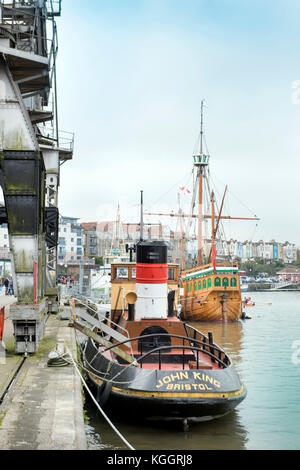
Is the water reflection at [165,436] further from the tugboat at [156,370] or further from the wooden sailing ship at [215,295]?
the wooden sailing ship at [215,295]

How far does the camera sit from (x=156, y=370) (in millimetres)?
11383

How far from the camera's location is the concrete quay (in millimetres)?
7727

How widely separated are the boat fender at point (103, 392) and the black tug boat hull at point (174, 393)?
0.08 m

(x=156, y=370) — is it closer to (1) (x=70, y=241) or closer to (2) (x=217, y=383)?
(2) (x=217, y=383)

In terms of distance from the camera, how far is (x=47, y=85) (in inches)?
651

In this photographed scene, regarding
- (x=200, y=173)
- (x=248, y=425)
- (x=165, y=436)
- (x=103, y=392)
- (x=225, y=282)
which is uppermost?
(x=200, y=173)

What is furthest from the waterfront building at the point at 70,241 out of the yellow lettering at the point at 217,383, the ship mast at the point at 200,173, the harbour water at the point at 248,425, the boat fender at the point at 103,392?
the yellow lettering at the point at 217,383

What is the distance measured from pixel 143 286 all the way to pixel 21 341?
3777 millimetres

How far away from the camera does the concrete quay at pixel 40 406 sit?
25.3ft

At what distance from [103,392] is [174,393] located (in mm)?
2306

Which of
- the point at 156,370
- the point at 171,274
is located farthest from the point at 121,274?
the point at 156,370

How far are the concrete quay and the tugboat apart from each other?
1.06 metres
